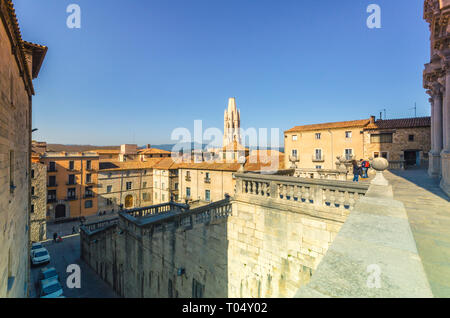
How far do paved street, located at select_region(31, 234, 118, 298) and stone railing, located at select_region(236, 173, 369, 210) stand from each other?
1358 cm

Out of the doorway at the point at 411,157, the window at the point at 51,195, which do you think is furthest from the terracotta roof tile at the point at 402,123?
the window at the point at 51,195

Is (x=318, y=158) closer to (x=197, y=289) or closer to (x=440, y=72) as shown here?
(x=440, y=72)

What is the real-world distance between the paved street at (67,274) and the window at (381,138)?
31993 millimetres

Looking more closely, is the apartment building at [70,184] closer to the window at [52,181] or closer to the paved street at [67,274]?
the window at [52,181]

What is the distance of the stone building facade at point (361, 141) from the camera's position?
85.0 ft

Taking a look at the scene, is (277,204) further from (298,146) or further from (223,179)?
(298,146)

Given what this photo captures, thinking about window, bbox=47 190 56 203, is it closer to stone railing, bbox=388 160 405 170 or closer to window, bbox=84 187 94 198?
window, bbox=84 187 94 198

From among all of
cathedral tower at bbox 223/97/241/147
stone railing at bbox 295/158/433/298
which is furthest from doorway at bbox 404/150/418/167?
cathedral tower at bbox 223/97/241/147

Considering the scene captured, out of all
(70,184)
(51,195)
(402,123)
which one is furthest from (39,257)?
(402,123)

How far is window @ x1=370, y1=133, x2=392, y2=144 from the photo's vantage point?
2727cm

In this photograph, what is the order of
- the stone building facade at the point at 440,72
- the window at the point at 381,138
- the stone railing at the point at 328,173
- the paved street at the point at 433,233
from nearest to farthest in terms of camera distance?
1. the paved street at the point at 433,233
2. the stone building facade at the point at 440,72
3. the stone railing at the point at 328,173
4. the window at the point at 381,138

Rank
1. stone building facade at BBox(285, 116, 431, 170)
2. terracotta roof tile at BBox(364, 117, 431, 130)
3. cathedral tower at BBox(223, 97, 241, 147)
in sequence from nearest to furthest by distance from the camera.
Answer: terracotta roof tile at BBox(364, 117, 431, 130) < stone building facade at BBox(285, 116, 431, 170) < cathedral tower at BBox(223, 97, 241, 147)

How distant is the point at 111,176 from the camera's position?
38094 millimetres
